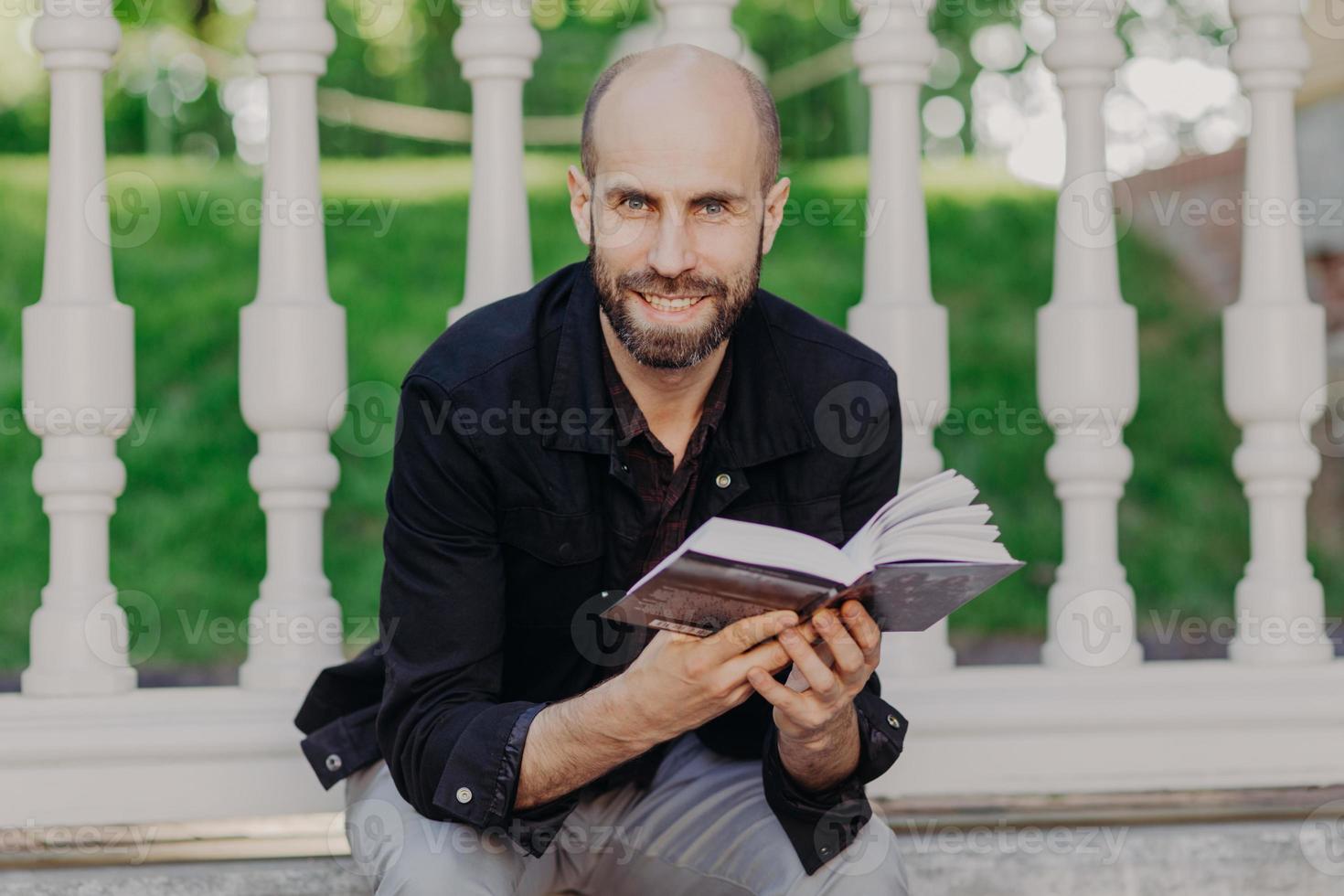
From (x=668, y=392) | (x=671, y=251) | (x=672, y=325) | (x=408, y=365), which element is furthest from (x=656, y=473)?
(x=408, y=365)

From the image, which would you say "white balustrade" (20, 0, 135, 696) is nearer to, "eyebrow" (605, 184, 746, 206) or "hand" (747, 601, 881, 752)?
"eyebrow" (605, 184, 746, 206)

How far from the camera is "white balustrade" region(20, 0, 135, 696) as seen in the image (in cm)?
246

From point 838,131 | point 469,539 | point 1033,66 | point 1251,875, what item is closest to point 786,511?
point 469,539

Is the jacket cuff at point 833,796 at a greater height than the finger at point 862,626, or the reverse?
the finger at point 862,626

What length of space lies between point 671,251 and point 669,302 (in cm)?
8

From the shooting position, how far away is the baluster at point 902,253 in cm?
257

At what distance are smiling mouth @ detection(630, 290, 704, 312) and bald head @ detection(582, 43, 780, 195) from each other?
0.60 ft

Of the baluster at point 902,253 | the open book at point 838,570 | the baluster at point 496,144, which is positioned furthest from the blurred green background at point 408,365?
the open book at point 838,570

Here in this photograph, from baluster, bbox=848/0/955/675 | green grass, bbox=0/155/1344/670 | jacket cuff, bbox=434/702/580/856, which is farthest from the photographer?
green grass, bbox=0/155/1344/670

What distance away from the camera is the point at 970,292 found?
237 inches

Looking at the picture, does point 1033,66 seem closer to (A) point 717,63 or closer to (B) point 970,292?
(B) point 970,292

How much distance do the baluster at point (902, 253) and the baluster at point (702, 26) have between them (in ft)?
0.70

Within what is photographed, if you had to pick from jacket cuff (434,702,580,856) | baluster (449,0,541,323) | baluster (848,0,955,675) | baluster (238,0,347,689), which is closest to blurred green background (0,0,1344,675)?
baluster (238,0,347,689)

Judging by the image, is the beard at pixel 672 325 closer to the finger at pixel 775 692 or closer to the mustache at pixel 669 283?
the mustache at pixel 669 283
